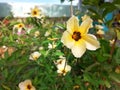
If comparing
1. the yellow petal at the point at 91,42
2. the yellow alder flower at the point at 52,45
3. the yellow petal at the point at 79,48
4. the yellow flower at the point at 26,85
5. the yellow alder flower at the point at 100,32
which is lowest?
the yellow flower at the point at 26,85

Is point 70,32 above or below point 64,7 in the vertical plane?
above

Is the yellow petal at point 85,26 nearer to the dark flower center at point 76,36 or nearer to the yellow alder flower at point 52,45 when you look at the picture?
the dark flower center at point 76,36

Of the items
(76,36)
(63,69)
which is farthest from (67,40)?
(63,69)

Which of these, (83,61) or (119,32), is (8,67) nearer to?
(83,61)

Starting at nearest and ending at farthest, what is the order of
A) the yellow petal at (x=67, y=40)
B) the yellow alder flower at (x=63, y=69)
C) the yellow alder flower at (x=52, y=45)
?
the yellow petal at (x=67, y=40), the yellow alder flower at (x=63, y=69), the yellow alder flower at (x=52, y=45)

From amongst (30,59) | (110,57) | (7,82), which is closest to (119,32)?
(110,57)

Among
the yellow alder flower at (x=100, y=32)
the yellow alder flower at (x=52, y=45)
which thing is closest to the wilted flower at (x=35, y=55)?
the yellow alder flower at (x=52, y=45)

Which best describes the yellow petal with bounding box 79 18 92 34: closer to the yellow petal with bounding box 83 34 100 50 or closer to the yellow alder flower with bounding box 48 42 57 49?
the yellow petal with bounding box 83 34 100 50
